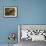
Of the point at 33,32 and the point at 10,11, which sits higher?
the point at 10,11

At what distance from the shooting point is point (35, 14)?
375 centimetres

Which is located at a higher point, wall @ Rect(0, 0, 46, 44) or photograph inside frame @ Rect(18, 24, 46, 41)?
wall @ Rect(0, 0, 46, 44)

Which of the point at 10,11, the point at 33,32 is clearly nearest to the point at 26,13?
the point at 10,11

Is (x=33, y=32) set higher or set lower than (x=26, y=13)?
lower

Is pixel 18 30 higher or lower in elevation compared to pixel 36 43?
higher

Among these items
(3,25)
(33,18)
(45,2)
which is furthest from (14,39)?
(45,2)

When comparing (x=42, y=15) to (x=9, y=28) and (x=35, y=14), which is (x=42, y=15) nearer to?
(x=35, y=14)

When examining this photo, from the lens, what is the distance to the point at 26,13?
12.3ft

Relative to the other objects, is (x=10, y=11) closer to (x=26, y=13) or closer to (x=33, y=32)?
(x=26, y=13)

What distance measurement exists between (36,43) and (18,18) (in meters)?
0.85

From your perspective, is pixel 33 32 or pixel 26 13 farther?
pixel 26 13

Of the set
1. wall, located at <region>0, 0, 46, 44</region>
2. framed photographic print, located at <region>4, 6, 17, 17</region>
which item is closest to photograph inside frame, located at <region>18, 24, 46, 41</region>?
wall, located at <region>0, 0, 46, 44</region>

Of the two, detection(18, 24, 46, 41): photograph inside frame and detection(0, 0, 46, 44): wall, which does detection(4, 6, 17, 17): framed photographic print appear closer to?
detection(0, 0, 46, 44): wall

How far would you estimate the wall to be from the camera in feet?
12.2
